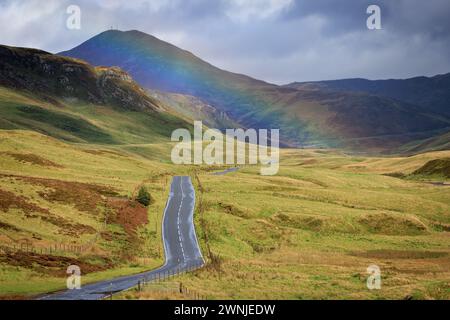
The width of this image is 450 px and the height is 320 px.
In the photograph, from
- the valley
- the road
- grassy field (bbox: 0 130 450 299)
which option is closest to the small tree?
the valley

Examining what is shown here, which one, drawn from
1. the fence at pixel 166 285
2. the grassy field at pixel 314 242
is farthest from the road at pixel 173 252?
the grassy field at pixel 314 242

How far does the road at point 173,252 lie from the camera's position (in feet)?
129

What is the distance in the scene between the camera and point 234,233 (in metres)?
76.2

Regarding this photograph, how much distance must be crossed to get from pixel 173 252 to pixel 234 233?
1685 centimetres

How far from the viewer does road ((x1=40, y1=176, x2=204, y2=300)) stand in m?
39.2

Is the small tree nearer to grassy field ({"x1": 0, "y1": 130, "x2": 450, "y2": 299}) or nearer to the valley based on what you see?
the valley

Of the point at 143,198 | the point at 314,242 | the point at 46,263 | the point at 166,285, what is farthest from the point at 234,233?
the point at 166,285

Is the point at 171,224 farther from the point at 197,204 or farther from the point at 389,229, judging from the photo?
the point at 389,229

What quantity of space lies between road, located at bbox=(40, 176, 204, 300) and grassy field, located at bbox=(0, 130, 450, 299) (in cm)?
157

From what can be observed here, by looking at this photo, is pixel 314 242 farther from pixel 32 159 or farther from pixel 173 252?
pixel 32 159

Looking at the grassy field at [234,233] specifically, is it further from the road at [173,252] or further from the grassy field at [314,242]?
the road at [173,252]

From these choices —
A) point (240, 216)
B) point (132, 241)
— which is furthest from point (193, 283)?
point (240, 216)

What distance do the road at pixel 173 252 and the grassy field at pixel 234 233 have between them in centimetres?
157
